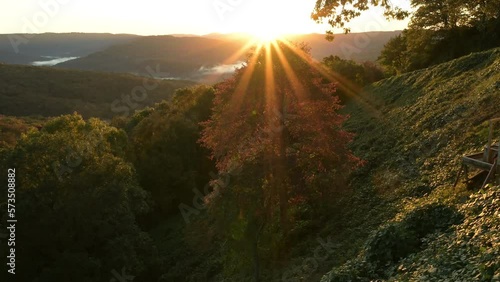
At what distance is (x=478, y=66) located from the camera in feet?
105

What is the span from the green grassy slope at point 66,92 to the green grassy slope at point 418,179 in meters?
99.8

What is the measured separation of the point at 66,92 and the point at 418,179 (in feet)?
516

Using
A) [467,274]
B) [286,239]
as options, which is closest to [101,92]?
[286,239]

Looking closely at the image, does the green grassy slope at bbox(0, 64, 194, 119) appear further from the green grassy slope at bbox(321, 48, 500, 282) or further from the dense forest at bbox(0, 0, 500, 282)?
the green grassy slope at bbox(321, 48, 500, 282)

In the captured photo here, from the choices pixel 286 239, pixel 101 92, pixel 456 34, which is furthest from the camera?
pixel 101 92

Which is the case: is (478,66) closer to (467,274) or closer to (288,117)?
(288,117)

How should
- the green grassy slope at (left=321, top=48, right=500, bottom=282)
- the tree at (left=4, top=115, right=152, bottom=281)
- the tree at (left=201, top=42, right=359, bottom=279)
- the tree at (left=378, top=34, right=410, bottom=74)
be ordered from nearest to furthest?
1. the green grassy slope at (left=321, top=48, right=500, bottom=282)
2. the tree at (left=201, top=42, right=359, bottom=279)
3. the tree at (left=4, top=115, right=152, bottom=281)
4. the tree at (left=378, top=34, right=410, bottom=74)

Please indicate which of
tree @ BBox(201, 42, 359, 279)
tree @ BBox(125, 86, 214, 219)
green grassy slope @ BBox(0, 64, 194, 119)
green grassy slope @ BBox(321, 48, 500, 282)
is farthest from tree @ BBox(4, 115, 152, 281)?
green grassy slope @ BBox(0, 64, 194, 119)

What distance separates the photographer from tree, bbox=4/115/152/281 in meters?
23.2

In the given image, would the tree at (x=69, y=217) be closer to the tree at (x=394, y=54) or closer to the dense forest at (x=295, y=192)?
the dense forest at (x=295, y=192)

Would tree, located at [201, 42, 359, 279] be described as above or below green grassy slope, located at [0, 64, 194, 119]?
above

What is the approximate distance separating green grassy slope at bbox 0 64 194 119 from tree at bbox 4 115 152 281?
96.1m

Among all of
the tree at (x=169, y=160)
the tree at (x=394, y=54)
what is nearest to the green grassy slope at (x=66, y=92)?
the tree at (x=394, y=54)

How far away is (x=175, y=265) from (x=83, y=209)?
8.10 m
